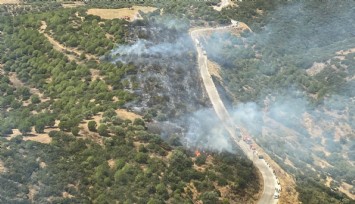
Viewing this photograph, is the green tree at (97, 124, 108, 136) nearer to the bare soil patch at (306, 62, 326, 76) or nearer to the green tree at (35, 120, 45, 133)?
the green tree at (35, 120, 45, 133)

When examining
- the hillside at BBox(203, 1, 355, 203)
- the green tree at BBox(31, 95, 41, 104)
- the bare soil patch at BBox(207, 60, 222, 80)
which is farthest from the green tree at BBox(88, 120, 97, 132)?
the bare soil patch at BBox(207, 60, 222, 80)

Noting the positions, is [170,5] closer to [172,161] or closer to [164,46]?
[164,46]

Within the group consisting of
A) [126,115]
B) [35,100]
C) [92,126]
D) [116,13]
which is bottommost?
[35,100]

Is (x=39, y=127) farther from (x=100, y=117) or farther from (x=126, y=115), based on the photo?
(x=126, y=115)

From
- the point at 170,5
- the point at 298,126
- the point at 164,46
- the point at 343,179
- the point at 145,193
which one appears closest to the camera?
the point at 145,193

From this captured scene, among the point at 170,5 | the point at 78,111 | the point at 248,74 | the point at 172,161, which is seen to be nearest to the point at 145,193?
the point at 172,161

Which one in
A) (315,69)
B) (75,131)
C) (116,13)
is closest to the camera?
(75,131)

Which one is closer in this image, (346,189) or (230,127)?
(346,189)

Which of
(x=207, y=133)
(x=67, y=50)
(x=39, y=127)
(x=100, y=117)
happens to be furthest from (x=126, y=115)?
(x=67, y=50)
